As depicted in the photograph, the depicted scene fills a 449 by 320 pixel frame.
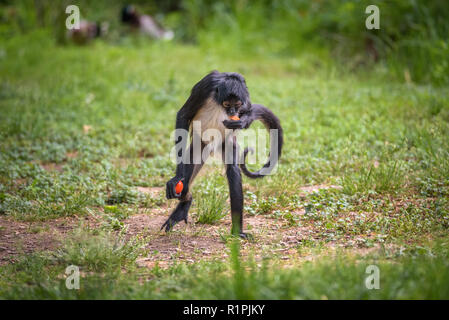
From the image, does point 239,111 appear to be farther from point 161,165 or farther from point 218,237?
point 161,165

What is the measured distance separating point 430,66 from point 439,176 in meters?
4.08

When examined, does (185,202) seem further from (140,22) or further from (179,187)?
(140,22)

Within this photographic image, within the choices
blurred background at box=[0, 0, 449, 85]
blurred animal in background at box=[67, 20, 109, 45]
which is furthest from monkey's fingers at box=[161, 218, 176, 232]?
blurred animal in background at box=[67, 20, 109, 45]

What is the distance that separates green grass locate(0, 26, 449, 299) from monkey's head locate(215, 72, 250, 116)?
0.95m

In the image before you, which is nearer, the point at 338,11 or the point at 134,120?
the point at 134,120

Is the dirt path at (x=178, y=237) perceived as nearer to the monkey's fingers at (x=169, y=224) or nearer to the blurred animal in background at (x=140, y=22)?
the monkey's fingers at (x=169, y=224)

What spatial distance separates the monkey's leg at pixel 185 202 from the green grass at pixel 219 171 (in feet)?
0.61

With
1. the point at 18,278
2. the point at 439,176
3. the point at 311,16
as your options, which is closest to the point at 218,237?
the point at 18,278

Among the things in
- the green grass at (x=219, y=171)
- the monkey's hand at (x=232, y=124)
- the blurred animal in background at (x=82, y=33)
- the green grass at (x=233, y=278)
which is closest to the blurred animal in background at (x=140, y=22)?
the blurred animal in background at (x=82, y=33)

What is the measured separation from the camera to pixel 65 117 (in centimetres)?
743

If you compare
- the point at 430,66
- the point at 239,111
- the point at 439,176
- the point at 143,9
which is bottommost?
the point at 439,176

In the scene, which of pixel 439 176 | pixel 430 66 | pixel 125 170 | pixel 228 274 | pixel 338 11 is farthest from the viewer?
pixel 338 11

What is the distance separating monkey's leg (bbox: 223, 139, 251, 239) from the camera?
164 inches

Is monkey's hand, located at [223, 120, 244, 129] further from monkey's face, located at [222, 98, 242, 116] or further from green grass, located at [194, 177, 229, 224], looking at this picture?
green grass, located at [194, 177, 229, 224]
